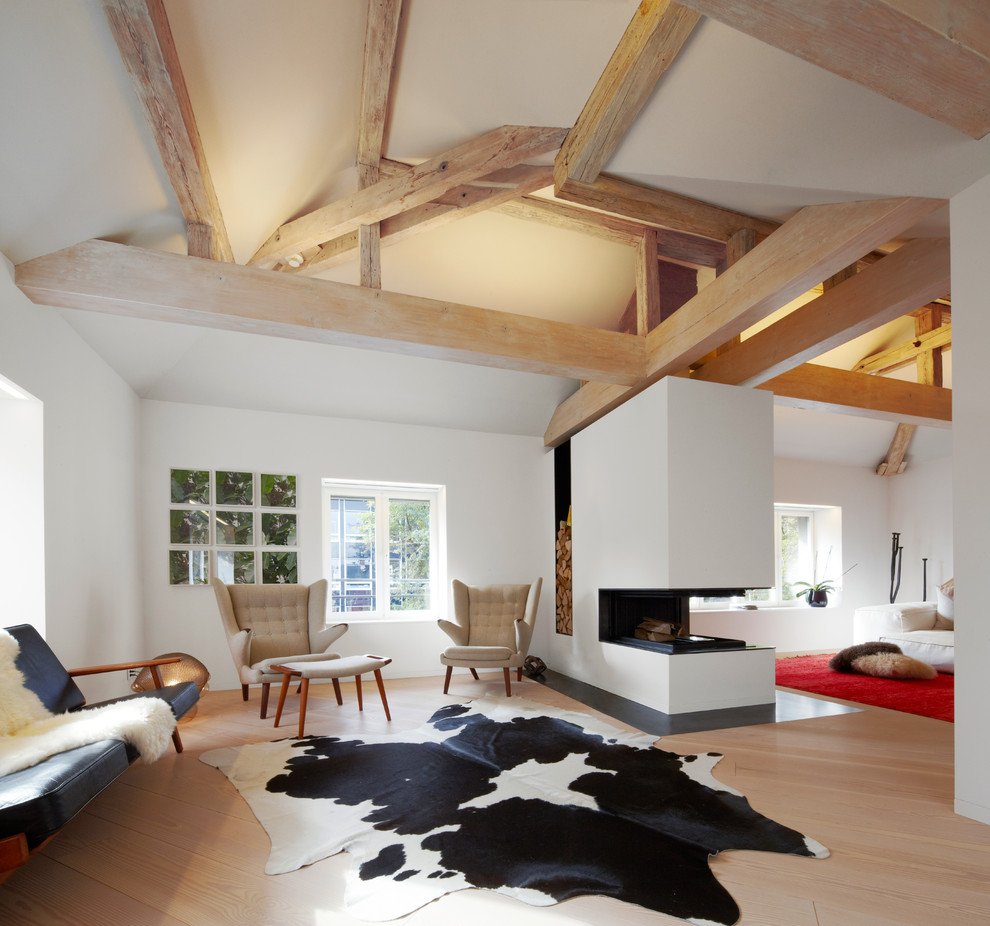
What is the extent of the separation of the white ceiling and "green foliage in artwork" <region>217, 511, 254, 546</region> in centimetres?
150

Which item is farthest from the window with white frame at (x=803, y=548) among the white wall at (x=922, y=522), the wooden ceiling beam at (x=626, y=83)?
the wooden ceiling beam at (x=626, y=83)

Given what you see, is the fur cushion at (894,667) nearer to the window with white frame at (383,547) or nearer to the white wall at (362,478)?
the white wall at (362,478)

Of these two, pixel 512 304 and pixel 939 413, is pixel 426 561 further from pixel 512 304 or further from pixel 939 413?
pixel 939 413

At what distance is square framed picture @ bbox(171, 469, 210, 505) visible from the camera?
529cm

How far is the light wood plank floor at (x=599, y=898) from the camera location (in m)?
1.87

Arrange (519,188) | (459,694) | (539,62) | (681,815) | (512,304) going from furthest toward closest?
(512,304) → (459,694) → (519,188) → (539,62) → (681,815)

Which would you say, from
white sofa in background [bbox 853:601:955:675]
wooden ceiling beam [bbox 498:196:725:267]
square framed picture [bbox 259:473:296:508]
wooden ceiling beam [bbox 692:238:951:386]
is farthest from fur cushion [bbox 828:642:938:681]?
square framed picture [bbox 259:473:296:508]

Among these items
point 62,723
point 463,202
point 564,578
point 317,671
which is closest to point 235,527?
point 317,671

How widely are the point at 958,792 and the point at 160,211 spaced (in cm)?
459

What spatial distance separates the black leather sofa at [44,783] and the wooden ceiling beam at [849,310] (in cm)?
429

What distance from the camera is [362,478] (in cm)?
590

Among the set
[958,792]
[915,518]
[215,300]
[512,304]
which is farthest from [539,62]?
[915,518]

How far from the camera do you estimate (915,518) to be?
793 cm

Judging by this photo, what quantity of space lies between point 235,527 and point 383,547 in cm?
135
